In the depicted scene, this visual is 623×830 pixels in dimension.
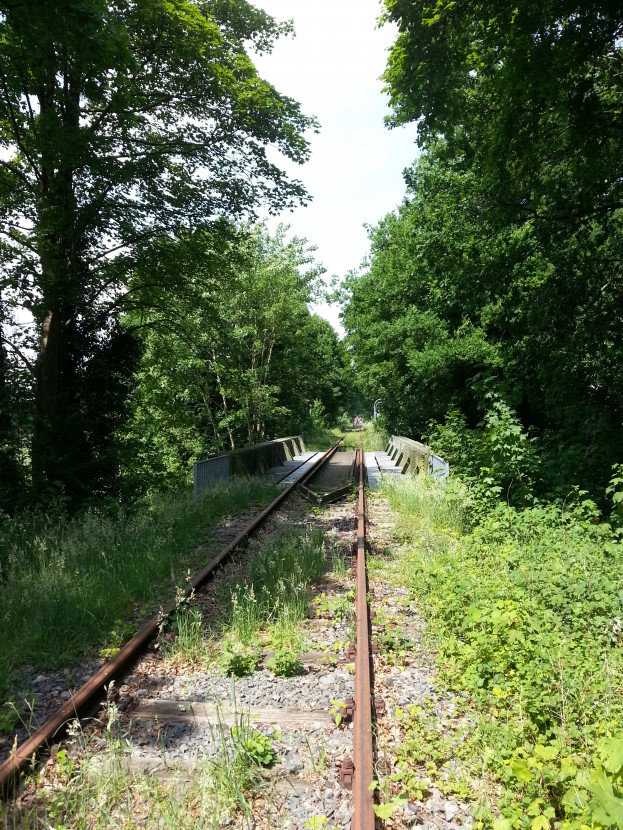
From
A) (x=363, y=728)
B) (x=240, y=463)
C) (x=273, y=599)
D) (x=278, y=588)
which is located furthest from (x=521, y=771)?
(x=240, y=463)

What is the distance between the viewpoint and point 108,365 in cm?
1243

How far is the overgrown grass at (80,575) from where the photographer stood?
15.0 feet

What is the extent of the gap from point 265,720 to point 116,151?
1053 cm

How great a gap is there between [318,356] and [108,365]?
3737 cm

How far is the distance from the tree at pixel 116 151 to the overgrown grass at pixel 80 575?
10.4 feet

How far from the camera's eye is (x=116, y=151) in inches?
414

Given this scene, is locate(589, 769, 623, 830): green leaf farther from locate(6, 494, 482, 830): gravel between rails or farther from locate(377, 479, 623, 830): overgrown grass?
locate(6, 494, 482, 830): gravel between rails

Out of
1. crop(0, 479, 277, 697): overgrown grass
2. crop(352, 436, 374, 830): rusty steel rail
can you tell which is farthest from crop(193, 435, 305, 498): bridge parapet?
crop(352, 436, 374, 830): rusty steel rail

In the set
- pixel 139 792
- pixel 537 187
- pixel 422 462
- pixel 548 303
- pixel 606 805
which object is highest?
pixel 537 187

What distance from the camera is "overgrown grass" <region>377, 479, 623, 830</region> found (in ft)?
8.82

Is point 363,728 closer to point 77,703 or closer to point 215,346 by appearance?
point 77,703

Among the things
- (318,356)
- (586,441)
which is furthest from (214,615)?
(318,356)

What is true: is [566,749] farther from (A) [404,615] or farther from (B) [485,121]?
(B) [485,121]

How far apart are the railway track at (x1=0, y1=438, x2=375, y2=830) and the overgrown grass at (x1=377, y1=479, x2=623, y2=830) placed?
47cm
